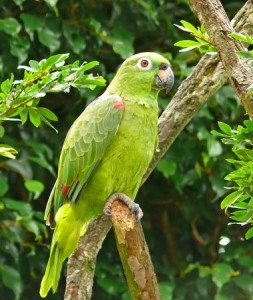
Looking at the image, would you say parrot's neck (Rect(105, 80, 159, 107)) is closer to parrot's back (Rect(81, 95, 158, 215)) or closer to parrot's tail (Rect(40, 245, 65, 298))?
parrot's back (Rect(81, 95, 158, 215))

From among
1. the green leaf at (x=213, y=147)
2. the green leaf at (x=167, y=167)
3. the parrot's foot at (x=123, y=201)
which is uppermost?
the green leaf at (x=213, y=147)

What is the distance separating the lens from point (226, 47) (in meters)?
2.13

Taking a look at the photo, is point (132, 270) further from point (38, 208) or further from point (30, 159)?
point (38, 208)

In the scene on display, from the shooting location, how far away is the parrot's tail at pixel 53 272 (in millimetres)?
2512

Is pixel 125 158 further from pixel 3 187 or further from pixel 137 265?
pixel 3 187

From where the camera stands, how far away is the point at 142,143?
2572 mm

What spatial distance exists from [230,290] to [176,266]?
41cm

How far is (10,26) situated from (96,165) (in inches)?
38.7

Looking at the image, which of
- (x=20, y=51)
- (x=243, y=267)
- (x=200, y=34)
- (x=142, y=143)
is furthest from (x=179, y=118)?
(x=243, y=267)

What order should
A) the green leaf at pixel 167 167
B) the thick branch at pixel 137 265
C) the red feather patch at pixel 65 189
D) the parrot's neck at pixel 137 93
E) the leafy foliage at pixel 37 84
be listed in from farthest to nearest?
the green leaf at pixel 167 167 → the parrot's neck at pixel 137 93 → the red feather patch at pixel 65 189 → the thick branch at pixel 137 265 → the leafy foliage at pixel 37 84

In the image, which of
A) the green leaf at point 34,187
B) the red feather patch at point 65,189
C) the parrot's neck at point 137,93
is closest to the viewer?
the red feather patch at point 65,189

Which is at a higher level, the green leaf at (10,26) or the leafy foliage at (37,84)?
the green leaf at (10,26)

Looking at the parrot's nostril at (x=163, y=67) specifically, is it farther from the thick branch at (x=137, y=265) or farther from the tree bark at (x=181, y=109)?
the thick branch at (x=137, y=265)

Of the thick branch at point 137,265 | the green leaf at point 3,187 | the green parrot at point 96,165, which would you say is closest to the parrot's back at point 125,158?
the green parrot at point 96,165
